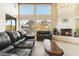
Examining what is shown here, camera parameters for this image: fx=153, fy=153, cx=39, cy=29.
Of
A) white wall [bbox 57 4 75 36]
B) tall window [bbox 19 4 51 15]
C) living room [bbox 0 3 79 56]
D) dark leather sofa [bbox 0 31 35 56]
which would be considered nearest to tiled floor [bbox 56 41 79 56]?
living room [bbox 0 3 79 56]

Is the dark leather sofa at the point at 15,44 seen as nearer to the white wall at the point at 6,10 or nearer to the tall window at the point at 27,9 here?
the white wall at the point at 6,10

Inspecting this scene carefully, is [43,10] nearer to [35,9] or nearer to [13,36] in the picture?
[35,9]

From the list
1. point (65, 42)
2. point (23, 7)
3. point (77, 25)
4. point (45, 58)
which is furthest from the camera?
point (65, 42)

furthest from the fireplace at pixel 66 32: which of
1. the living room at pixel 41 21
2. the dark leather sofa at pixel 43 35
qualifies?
the dark leather sofa at pixel 43 35

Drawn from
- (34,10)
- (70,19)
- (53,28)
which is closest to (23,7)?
(34,10)

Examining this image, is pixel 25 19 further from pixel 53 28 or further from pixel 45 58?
pixel 45 58

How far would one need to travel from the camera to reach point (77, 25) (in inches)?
138

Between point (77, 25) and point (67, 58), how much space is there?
86cm

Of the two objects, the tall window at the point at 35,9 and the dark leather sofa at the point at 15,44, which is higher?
the tall window at the point at 35,9

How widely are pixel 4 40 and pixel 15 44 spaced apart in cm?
65

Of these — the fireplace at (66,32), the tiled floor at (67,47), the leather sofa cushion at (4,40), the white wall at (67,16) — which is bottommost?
the tiled floor at (67,47)

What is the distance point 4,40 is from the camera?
3.36 meters

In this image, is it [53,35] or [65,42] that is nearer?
[53,35]

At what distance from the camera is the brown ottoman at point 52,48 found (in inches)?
123
